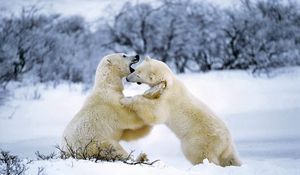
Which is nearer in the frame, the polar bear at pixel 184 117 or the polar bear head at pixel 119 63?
the polar bear at pixel 184 117

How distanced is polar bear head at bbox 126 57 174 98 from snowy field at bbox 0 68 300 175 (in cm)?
109

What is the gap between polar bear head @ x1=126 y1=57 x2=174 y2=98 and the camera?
6.83m

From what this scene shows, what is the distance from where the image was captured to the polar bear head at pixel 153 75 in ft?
22.4

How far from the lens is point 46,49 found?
26828mm

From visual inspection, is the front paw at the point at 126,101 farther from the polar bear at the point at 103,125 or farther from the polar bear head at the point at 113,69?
the polar bear head at the point at 113,69

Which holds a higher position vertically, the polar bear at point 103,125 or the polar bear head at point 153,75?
the polar bear head at point 153,75

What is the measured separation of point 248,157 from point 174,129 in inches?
90.6

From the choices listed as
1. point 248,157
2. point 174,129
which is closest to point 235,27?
point 248,157

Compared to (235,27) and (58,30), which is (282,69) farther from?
(58,30)

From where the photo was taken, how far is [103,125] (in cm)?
593

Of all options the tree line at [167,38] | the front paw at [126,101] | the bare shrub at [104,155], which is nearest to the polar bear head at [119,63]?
the front paw at [126,101]

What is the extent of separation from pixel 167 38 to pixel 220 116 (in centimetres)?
1760

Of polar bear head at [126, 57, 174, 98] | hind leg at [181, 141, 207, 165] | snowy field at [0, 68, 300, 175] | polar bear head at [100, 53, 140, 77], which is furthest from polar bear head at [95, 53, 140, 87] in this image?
snowy field at [0, 68, 300, 175]

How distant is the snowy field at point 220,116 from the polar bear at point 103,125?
59cm
